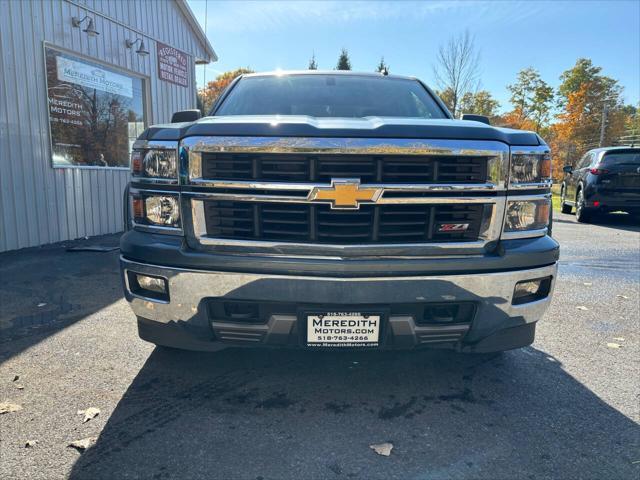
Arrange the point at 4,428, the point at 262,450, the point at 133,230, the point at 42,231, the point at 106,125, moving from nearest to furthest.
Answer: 1. the point at 262,450
2. the point at 4,428
3. the point at 133,230
4. the point at 42,231
5. the point at 106,125

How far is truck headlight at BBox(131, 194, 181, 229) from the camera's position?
227cm

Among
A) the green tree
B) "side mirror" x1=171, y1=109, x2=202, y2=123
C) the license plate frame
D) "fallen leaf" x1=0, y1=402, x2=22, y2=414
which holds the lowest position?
"fallen leaf" x1=0, y1=402, x2=22, y2=414

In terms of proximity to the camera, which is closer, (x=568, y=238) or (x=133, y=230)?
(x=133, y=230)

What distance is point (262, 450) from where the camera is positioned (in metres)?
2.03

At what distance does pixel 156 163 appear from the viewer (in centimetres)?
230

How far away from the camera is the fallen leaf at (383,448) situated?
202 centimetres

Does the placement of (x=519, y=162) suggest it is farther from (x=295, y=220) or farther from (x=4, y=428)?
(x=4, y=428)

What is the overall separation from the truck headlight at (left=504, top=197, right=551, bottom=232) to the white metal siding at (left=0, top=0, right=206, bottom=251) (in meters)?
6.83

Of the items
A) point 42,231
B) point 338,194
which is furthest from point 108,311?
point 42,231

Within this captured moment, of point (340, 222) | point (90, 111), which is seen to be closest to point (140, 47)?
point (90, 111)

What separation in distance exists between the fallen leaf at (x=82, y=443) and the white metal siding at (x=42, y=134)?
5.64m

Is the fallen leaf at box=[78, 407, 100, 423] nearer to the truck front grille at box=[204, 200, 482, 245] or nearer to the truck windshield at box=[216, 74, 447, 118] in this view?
the truck front grille at box=[204, 200, 482, 245]

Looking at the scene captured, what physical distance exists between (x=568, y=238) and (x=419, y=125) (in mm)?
7602

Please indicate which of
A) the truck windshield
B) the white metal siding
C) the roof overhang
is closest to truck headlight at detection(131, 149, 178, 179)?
the truck windshield
